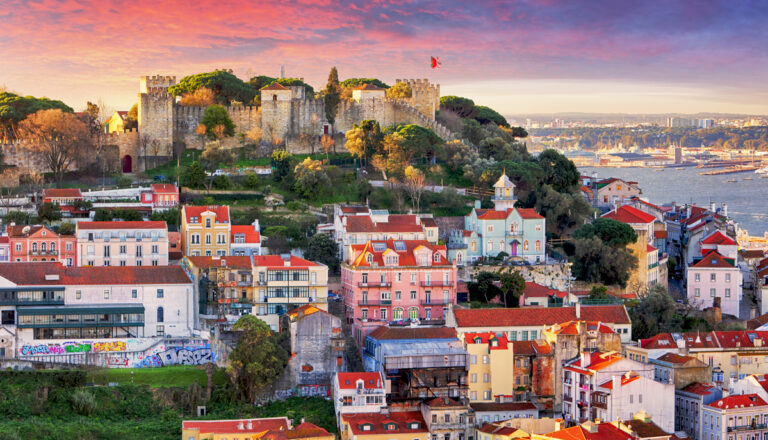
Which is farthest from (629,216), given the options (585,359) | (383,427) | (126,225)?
(126,225)

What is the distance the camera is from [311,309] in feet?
131

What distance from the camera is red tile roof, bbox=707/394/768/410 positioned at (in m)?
37.9

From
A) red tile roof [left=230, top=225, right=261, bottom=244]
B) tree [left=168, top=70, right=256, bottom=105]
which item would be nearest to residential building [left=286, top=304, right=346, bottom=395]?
red tile roof [left=230, top=225, right=261, bottom=244]

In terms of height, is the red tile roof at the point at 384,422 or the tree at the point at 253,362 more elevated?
the tree at the point at 253,362

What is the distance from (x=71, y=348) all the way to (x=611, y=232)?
2292cm

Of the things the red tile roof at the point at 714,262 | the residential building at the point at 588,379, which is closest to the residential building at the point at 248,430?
the residential building at the point at 588,379

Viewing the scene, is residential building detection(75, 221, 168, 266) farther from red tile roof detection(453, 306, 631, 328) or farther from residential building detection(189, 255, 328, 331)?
red tile roof detection(453, 306, 631, 328)

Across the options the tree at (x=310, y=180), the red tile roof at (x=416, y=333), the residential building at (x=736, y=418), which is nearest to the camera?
the residential building at (x=736, y=418)

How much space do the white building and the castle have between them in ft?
78.9

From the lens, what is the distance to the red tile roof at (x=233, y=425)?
3455 cm

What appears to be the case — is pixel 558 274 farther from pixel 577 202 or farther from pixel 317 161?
pixel 317 161

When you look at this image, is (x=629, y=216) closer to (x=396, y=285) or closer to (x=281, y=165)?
(x=396, y=285)

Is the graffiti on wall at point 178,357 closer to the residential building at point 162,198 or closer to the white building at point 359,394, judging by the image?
the white building at point 359,394

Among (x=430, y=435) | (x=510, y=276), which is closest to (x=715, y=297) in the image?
(x=510, y=276)
